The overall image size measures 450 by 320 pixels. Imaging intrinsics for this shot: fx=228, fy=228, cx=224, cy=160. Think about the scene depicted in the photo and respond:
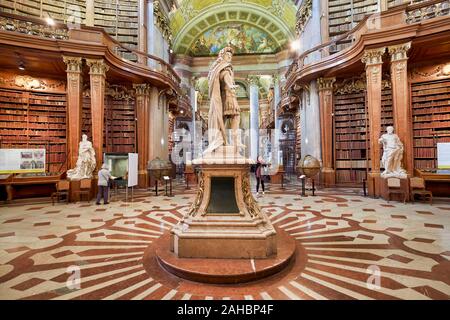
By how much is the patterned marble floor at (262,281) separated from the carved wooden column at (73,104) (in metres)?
2.01

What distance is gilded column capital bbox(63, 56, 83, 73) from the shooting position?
256 inches

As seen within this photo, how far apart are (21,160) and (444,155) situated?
11.4 m

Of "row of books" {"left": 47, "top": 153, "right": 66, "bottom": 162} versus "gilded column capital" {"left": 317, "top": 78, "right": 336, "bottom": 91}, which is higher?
"gilded column capital" {"left": 317, "top": 78, "right": 336, "bottom": 91}

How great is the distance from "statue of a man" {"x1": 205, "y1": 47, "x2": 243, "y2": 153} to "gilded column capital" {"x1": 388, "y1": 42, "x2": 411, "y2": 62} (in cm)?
577

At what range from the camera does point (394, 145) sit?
595 centimetres

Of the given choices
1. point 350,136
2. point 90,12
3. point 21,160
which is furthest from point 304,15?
point 21,160

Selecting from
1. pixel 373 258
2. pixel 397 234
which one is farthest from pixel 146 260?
pixel 397 234

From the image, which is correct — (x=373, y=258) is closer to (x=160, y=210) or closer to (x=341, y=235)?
(x=341, y=235)

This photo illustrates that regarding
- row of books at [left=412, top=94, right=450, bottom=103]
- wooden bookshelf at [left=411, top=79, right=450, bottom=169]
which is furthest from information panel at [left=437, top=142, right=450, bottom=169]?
row of books at [left=412, top=94, right=450, bottom=103]

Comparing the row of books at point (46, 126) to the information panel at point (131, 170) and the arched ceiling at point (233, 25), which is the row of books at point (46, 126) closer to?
the information panel at point (131, 170)

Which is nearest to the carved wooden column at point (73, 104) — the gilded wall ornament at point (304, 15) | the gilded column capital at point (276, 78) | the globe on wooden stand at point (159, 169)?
the globe on wooden stand at point (159, 169)

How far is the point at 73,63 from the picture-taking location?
6555mm

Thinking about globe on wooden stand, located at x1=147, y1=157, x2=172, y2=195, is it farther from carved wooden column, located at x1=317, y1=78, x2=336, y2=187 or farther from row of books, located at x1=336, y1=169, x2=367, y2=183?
row of books, located at x1=336, y1=169, x2=367, y2=183
